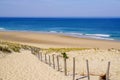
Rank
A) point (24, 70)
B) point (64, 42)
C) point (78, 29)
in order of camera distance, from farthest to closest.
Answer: point (78, 29) < point (64, 42) < point (24, 70)

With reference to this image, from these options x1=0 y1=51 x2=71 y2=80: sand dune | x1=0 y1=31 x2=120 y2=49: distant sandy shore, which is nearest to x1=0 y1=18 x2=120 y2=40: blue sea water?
x1=0 y1=31 x2=120 y2=49: distant sandy shore

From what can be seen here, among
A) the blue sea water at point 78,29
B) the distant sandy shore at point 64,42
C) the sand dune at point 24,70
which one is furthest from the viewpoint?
the blue sea water at point 78,29

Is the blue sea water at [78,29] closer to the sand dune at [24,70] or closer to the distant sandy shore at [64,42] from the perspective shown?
the distant sandy shore at [64,42]

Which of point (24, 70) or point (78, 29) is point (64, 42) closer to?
point (24, 70)

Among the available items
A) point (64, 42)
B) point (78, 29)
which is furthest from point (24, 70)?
point (78, 29)

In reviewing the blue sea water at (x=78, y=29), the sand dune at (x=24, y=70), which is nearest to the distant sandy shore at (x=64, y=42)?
the blue sea water at (x=78, y=29)

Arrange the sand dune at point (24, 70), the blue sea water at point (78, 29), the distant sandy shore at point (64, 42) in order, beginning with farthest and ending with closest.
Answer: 1. the blue sea water at point (78, 29)
2. the distant sandy shore at point (64, 42)
3. the sand dune at point (24, 70)

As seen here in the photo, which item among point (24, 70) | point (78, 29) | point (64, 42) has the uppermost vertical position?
point (24, 70)

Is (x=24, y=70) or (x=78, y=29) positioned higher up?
(x=24, y=70)

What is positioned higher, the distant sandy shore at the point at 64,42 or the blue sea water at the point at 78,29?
the blue sea water at the point at 78,29

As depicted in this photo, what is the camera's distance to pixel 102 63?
76.2 ft

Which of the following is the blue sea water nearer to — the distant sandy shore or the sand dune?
the distant sandy shore

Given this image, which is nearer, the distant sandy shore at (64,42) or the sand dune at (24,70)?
the sand dune at (24,70)

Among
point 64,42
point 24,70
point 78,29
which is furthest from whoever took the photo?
point 78,29
